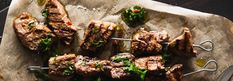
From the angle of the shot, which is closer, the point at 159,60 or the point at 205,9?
the point at 159,60

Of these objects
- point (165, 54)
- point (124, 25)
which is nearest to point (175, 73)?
point (165, 54)

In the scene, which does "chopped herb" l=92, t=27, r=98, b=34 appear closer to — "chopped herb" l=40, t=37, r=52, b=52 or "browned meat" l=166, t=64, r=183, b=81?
"chopped herb" l=40, t=37, r=52, b=52

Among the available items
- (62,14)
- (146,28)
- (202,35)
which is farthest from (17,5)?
(202,35)

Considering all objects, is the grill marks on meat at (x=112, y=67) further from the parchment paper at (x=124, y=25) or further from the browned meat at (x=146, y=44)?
the parchment paper at (x=124, y=25)

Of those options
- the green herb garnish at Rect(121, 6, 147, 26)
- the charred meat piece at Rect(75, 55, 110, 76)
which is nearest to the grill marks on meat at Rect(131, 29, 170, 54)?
the green herb garnish at Rect(121, 6, 147, 26)

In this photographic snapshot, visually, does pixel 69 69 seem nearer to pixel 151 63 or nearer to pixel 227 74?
pixel 151 63

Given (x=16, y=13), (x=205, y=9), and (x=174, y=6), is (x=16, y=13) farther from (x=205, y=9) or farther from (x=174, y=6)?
(x=205, y=9)
